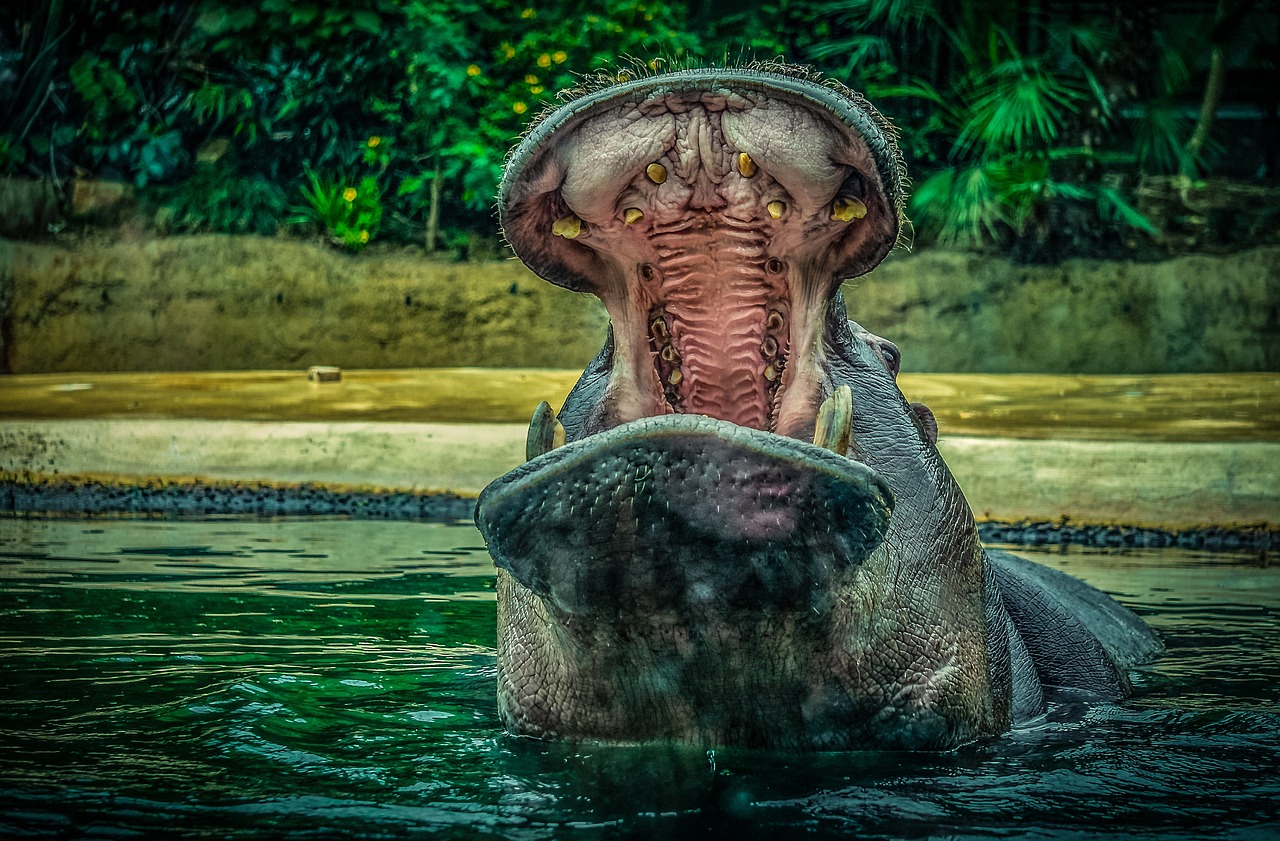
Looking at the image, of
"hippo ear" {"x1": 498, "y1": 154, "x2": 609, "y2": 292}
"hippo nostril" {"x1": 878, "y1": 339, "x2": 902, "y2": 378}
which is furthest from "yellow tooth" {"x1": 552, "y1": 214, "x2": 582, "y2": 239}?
"hippo nostril" {"x1": 878, "y1": 339, "x2": 902, "y2": 378}

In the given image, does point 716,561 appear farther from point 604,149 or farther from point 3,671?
point 3,671

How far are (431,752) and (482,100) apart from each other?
11.0m

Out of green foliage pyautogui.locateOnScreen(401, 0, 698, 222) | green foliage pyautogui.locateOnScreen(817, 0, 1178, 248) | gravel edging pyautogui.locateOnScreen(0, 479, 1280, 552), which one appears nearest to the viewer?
gravel edging pyautogui.locateOnScreen(0, 479, 1280, 552)

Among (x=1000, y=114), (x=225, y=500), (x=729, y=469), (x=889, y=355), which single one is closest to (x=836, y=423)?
(x=729, y=469)

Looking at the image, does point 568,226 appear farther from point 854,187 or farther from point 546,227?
point 854,187

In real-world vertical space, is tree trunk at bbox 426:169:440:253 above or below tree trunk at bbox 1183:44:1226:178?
below

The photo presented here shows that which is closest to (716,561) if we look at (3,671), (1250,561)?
(3,671)

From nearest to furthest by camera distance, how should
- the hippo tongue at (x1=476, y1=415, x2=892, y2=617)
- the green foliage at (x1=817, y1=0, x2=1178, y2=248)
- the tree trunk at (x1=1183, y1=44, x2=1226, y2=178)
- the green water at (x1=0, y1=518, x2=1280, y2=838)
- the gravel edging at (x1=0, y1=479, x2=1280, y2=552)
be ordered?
the hippo tongue at (x1=476, y1=415, x2=892, y2=617) < the green water at (x1=0, y1=518, x2=1280, y2=838) < the gravel edging at (x1=0, y1=479, x2=1280, y2=552) < the green foliage at (x1=817, y1=0, x2=1178, y2=248) < the tree trunk at (x1=1183, y1=44, x2=1226, y2=178)

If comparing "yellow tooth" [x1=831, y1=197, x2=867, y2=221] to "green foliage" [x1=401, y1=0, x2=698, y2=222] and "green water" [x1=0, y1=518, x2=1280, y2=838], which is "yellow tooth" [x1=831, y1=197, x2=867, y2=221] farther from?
"green foliage" [x1=401, y1=0, x2=698, y2=222]

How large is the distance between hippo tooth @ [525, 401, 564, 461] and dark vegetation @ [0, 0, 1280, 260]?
10.3 m

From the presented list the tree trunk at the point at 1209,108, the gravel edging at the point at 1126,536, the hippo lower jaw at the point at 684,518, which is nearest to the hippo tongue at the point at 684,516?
the hippo lower jaw at the point at 684,518

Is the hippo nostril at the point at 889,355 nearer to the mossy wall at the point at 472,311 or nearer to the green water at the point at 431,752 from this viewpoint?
the green water at the point at 431,752

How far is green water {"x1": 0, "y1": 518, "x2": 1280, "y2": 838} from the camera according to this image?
2.34 m

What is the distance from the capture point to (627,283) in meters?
2.68
